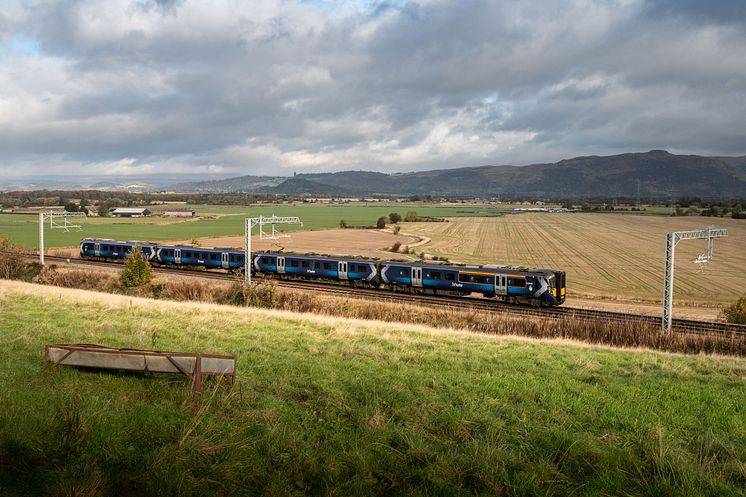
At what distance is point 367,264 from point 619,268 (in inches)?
1355

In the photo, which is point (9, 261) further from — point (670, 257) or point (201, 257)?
point (670, 257)

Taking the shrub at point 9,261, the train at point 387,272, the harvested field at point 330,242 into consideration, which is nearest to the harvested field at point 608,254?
the harvested field at point 330,242

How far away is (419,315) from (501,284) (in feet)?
23.7

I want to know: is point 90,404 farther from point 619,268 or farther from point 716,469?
point 619,268

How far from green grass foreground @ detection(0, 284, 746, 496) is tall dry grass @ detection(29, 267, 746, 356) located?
420 inches

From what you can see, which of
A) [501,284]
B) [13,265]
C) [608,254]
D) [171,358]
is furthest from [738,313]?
[13,265]

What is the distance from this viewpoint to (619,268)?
60.4 meters

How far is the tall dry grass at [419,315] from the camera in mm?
22219

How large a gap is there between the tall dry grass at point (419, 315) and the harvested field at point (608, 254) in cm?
1770

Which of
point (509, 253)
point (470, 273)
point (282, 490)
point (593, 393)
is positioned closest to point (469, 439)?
point (282, 490)

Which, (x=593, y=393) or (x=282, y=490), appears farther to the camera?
(x=593, y=393)

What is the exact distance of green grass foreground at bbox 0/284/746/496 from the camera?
6316 millimetres

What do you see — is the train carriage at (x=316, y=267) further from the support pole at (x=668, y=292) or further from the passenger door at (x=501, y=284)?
the support pole at (x=668, y=292)

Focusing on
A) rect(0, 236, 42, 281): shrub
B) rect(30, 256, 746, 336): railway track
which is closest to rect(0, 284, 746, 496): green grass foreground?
rect(30, 256, 746, 336): railway track
